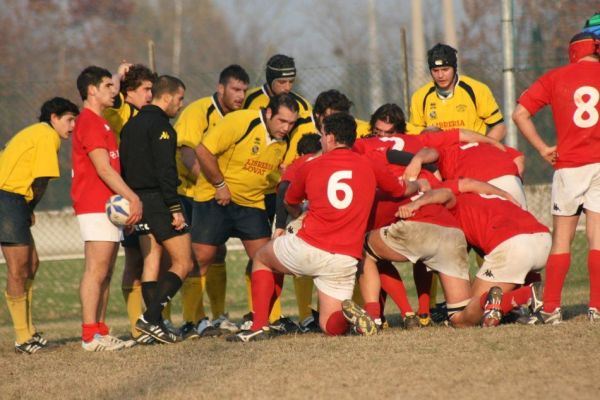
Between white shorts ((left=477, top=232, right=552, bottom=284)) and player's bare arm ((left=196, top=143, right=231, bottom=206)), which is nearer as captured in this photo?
white shorts ((left=477, top=232, right=552, bottom=284))

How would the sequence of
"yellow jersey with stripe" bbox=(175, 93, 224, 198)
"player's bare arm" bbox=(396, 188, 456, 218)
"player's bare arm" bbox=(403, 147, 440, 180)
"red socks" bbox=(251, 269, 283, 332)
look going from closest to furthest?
"player's bare arm" bbox=(396, 188, 456, 218), "red socks" bbox=(251, 269, 283, 332), "player's bare arm" bbox=(403, 147, 440, 180), "yellow jersey with stripe" bbox=(175, 93, 224, 198)

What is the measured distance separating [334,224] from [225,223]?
6.07 ft

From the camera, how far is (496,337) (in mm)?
7676

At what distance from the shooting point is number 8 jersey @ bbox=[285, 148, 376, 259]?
27.2ft

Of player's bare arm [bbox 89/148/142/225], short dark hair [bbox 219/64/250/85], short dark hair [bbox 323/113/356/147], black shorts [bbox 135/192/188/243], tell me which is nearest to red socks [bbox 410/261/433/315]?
short dark hair [bbox 323/113/356/147]

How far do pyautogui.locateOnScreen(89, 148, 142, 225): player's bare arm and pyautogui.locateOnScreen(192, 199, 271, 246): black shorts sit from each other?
135 cm

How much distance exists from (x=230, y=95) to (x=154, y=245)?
185 cm

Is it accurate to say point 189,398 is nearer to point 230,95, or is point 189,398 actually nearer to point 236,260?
point 230,95

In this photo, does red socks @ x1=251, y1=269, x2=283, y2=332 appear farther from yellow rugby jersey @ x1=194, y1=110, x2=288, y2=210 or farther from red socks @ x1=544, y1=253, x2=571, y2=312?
red socks @ x1=544, y1=253, x2=571, y2=312

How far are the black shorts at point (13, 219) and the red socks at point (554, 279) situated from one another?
439 centimetres

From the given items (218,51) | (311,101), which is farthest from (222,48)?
(311,101)

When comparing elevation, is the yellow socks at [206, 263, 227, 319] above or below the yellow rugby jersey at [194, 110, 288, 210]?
below

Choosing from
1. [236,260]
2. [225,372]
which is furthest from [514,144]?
[225,372]

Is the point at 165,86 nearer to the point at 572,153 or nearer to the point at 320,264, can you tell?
the point at 320,264
